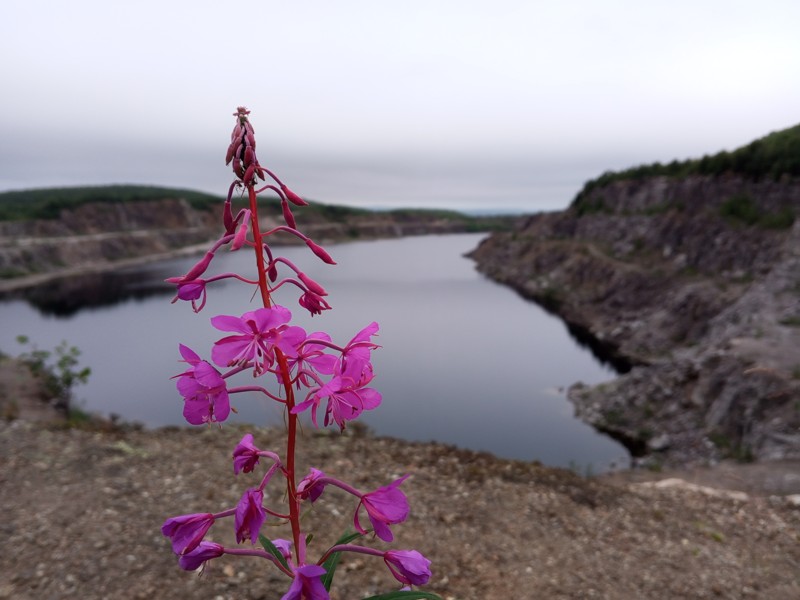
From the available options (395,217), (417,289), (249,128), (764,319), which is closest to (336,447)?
(249,128)

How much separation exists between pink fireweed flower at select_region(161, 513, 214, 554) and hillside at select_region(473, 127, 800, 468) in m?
11.5

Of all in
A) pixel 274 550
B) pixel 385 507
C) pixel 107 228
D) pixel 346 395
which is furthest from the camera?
pixel 107 228

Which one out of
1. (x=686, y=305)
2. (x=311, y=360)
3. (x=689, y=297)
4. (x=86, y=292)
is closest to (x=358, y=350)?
(x=311, y=360)

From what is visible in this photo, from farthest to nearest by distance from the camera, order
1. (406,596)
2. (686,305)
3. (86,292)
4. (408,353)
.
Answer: (86,292), (408,353), (686,305), (406,596)

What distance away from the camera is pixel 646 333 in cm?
2556

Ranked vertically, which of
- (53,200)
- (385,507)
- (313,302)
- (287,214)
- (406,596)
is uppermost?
(53,200)

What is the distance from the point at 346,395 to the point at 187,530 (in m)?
0.76

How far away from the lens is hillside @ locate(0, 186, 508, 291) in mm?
57688

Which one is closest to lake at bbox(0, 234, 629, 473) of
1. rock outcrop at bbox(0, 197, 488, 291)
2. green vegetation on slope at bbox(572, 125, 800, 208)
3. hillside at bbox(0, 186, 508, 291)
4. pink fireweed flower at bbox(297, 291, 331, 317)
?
pink fireweed flower at bbox(297, 291, 331, 317)

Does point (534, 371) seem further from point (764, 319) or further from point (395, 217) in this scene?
point (395, 217)

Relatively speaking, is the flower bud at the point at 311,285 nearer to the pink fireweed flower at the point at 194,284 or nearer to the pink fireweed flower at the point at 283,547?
the pink fireweed flower at the point at 194,284

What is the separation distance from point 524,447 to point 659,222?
25603 mm

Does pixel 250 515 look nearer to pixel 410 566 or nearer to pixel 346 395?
pixel 346 395

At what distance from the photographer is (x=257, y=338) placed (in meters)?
1.51
